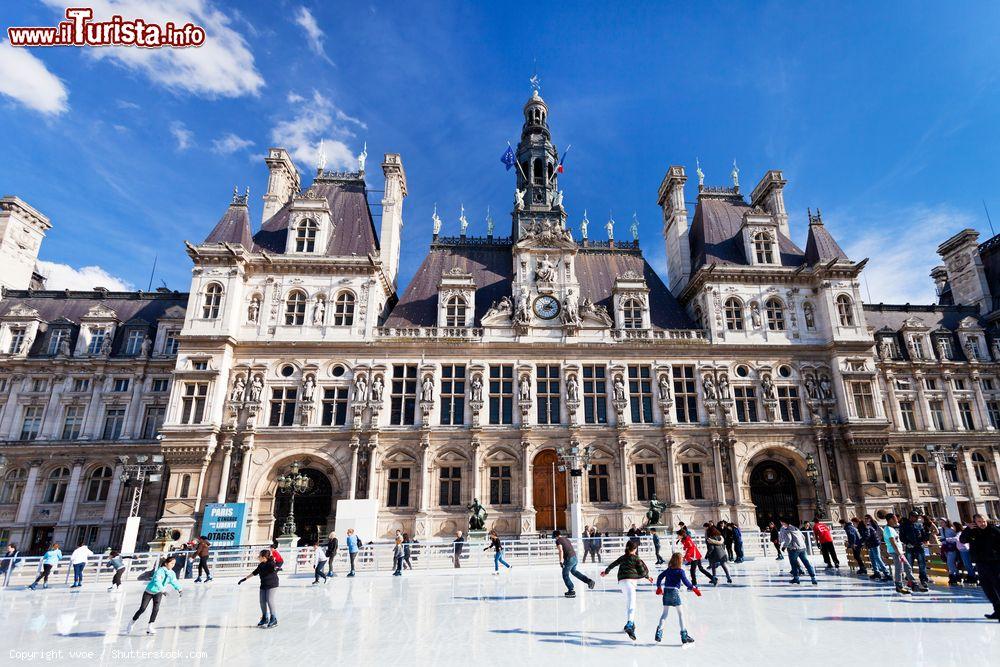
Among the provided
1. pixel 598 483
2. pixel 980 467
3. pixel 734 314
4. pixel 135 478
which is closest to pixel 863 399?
pixel 734 314

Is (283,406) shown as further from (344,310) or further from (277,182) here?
(277,182)

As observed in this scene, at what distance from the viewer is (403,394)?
33469 mm

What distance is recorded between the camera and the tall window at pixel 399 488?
3153cm

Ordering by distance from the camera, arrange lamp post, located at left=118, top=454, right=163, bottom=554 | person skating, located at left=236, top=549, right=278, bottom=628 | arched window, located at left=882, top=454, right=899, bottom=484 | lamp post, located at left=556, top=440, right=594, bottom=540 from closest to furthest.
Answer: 1. person skating, located at left=236, top=549, right=278, bottom=628
2. lamp post, located at left=118, top=454, right=163, bottom=554
3. lamp post, located at left=556, top=440, right=594, bottom=540
4. arched window, located at left=882, top=454, right=899, bottom=484

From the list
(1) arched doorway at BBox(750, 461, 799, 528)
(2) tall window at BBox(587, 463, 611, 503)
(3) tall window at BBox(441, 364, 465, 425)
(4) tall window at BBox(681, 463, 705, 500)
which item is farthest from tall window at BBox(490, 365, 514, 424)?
(1) arched doorway at BBox(750, 461, 799, 528)

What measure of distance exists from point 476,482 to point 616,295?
15.3m

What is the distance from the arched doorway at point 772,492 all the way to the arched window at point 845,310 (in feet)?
34.6

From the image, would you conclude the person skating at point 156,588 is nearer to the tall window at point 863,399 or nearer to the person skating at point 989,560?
the person skating at point 989,560

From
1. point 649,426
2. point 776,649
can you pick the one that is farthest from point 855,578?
point 649,426

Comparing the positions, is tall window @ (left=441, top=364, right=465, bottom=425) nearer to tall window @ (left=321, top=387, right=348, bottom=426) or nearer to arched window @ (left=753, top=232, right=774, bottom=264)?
tall window @ (left=321, top=387, right=348, bottom=426)

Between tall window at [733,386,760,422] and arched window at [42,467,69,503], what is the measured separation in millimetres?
42132

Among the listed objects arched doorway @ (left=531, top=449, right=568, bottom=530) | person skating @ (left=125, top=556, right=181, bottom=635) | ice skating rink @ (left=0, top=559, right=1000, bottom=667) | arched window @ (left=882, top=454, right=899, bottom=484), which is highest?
arched window @ (left=882, top=454, right=899, bottom=484)

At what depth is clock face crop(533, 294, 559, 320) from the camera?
118ft

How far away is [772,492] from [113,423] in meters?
42.1
